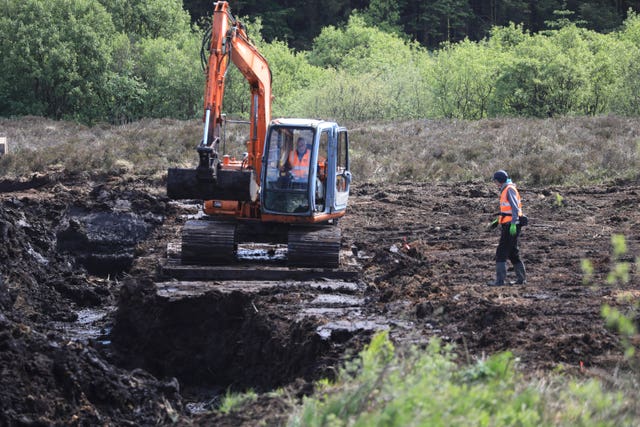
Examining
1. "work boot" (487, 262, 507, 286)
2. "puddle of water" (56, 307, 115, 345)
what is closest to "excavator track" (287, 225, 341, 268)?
"work boot" (487, 262, 507, 286)

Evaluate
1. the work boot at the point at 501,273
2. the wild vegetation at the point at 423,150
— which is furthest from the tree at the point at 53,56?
the work boot at the point at 501,273

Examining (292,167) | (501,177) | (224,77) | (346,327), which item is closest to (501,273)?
(501,177)

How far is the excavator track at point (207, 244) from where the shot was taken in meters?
14.0

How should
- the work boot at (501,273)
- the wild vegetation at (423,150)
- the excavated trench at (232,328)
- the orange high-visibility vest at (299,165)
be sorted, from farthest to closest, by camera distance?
the wild vegetation at (423,150), the orange high-visibility vest at (299,165), the work boot at (501,273), the excavated trench at (232,328)

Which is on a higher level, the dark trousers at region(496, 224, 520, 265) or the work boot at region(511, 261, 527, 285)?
the dark trousers at region(496, 224, 520, 265)

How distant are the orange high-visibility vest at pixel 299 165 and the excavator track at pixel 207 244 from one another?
1225 millimetres

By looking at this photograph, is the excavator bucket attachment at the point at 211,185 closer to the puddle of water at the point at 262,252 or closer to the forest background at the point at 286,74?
the puddle of water at the point at 262,252

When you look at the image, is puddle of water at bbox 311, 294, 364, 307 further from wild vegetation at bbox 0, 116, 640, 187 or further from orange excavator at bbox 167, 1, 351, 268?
wild vegetation at bbox 0, 116, 640, 187

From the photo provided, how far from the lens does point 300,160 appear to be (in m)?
14.2

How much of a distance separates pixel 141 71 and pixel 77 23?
4.72 meters

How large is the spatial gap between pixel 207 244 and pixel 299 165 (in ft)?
5.79

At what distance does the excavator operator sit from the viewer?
14148 mm

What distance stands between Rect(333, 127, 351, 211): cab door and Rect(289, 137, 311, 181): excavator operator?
2.17 feet

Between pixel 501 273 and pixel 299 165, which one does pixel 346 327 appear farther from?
pixel 299 165
